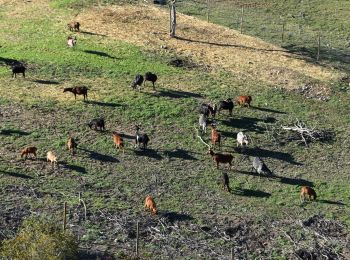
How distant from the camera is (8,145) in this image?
30.9m

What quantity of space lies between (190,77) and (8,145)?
43.1ft

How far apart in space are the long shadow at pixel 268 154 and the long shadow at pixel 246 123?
6.71ft

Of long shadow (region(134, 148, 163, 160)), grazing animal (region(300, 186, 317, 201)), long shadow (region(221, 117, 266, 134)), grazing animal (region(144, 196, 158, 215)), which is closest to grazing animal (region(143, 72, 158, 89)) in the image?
long shadow (region(221, 117, 266, 134))

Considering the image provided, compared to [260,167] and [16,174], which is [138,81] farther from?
[16,174]

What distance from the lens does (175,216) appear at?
26.3 meters

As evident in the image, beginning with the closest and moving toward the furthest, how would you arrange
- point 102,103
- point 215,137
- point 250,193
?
point 250,193, point 215,137, point 102,103

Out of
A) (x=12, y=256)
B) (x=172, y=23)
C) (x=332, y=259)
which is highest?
(x=172, y=23)

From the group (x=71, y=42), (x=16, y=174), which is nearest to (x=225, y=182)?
(x=16, y=174)

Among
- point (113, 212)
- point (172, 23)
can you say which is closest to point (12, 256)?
point (113, 212)

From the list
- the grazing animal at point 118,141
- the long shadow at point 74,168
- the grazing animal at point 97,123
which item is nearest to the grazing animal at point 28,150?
the long shadow at point 74,168

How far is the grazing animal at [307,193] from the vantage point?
28.1 metres

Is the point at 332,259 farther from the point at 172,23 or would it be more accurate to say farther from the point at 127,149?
the point at 172,23

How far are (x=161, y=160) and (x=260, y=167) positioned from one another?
4.45 metres

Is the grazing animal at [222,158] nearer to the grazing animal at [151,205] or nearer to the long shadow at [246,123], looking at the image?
the long shadow at [246,123]
